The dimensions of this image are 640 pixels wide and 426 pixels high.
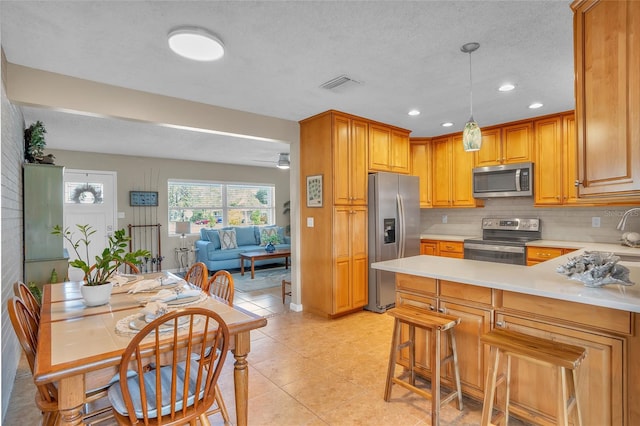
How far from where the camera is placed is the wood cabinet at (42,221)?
3.38m

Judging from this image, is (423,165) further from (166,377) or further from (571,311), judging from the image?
(166,377)

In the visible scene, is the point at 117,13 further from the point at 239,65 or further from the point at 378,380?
the point at 378,380

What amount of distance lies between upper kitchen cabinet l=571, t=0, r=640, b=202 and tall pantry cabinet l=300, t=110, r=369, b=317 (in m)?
2.46

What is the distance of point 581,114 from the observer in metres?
1.66

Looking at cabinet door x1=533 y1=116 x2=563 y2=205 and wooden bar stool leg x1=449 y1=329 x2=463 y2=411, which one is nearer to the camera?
wooden bar stool leg x1=449 y1=329 x2=463 y2=411

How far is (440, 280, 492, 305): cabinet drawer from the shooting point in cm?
207

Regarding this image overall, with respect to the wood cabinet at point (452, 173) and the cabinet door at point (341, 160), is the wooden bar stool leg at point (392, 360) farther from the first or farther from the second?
the wood cabinet at point (452, 173)

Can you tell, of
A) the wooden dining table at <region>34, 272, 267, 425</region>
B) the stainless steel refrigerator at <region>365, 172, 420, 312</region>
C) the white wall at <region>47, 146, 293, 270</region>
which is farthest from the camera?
the white wall at <region>47, 146, 293, 270</region>

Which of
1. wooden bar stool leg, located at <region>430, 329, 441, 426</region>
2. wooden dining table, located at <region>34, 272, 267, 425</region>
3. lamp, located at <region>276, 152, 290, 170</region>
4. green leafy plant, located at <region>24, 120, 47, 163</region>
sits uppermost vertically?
lamp, located at <region>276, 152, 290, 170</region>

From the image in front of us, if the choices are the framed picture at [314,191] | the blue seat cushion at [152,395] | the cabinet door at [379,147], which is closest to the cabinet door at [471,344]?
the blue seat cushion at [152,395]

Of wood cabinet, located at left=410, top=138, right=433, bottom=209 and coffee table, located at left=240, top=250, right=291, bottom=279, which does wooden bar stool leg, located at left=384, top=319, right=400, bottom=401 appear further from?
coffee table, located at left=240, top=250, right=291, bottom=279

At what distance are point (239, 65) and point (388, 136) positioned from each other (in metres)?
2.45

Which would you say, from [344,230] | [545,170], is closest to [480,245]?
[545,170]

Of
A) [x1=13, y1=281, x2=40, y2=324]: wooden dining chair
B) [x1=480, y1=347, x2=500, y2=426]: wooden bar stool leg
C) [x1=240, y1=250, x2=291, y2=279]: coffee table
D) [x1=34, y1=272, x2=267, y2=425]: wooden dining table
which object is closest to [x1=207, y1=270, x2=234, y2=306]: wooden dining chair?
[x1=34, y1=272, x2=267, y2=425]: wooden dining table
